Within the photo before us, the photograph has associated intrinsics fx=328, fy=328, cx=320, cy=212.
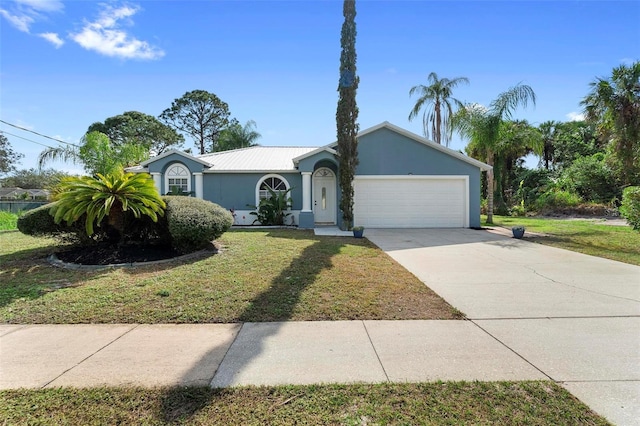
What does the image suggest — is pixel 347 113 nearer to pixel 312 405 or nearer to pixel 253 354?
pixel 253 354

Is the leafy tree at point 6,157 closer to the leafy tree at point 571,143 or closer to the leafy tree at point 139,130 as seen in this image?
the leafy tree at point 139,130

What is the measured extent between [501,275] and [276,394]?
5942mm

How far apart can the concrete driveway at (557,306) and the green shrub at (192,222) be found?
15.5ft

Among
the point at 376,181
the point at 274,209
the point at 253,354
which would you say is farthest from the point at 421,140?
the point at 253,354

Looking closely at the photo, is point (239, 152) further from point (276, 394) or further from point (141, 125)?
point (141, 125)

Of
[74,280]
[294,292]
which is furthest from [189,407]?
[74,280]

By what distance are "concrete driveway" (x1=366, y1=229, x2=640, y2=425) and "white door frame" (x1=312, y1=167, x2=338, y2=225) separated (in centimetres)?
705

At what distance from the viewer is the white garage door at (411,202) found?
1562 centimetres

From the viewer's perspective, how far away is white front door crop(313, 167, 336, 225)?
16781 mm

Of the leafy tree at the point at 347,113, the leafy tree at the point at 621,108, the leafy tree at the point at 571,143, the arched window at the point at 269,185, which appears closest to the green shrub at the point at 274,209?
the arched window at the point at 269,185

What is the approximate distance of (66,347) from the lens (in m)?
3.72

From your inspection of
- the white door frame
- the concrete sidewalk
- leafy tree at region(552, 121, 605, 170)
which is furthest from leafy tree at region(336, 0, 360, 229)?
leafy tree at region(552, 121, 605, 170)

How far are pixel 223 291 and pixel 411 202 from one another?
1194cm

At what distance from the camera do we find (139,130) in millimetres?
39188
